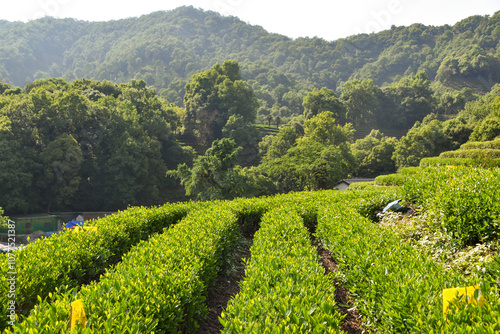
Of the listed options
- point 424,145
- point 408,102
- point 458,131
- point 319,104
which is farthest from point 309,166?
point 408,102

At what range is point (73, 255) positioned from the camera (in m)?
5.93

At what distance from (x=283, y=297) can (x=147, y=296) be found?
1.72m

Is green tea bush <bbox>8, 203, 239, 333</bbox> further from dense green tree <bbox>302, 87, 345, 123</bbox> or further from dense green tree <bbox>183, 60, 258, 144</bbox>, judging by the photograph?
dense green tree <bbox>302, 87, 345, 123</bbox>

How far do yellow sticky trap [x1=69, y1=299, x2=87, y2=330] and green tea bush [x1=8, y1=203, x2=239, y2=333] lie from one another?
0.07 meters

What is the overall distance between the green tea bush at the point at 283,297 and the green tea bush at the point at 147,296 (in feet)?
2.39

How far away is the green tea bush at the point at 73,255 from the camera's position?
4.86m

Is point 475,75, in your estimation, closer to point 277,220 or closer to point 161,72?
point 277,220

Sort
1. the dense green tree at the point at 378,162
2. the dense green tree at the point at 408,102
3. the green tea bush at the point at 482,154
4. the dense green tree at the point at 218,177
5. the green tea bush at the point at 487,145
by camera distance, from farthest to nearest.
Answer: the dense green tree at the point at 408,102, the dense green tree at the point at 378,162, the dense green tree at the point at 218,177, the green tea bush at the point at 487,145, the green tea bush at the point at 482,154

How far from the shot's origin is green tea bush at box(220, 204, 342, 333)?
10.6 feet

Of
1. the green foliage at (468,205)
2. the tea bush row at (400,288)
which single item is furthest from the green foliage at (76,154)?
the green foliage at (468,205)

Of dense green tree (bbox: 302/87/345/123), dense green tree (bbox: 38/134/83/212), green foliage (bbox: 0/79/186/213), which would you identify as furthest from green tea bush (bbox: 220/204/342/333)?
dense green tree (bbox: 302/87/345/123)

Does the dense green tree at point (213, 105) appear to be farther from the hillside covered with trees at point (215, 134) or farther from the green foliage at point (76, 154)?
the green foliage at point (76, 154)

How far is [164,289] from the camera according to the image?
166 inches

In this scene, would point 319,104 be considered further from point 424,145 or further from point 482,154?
point 482,154
